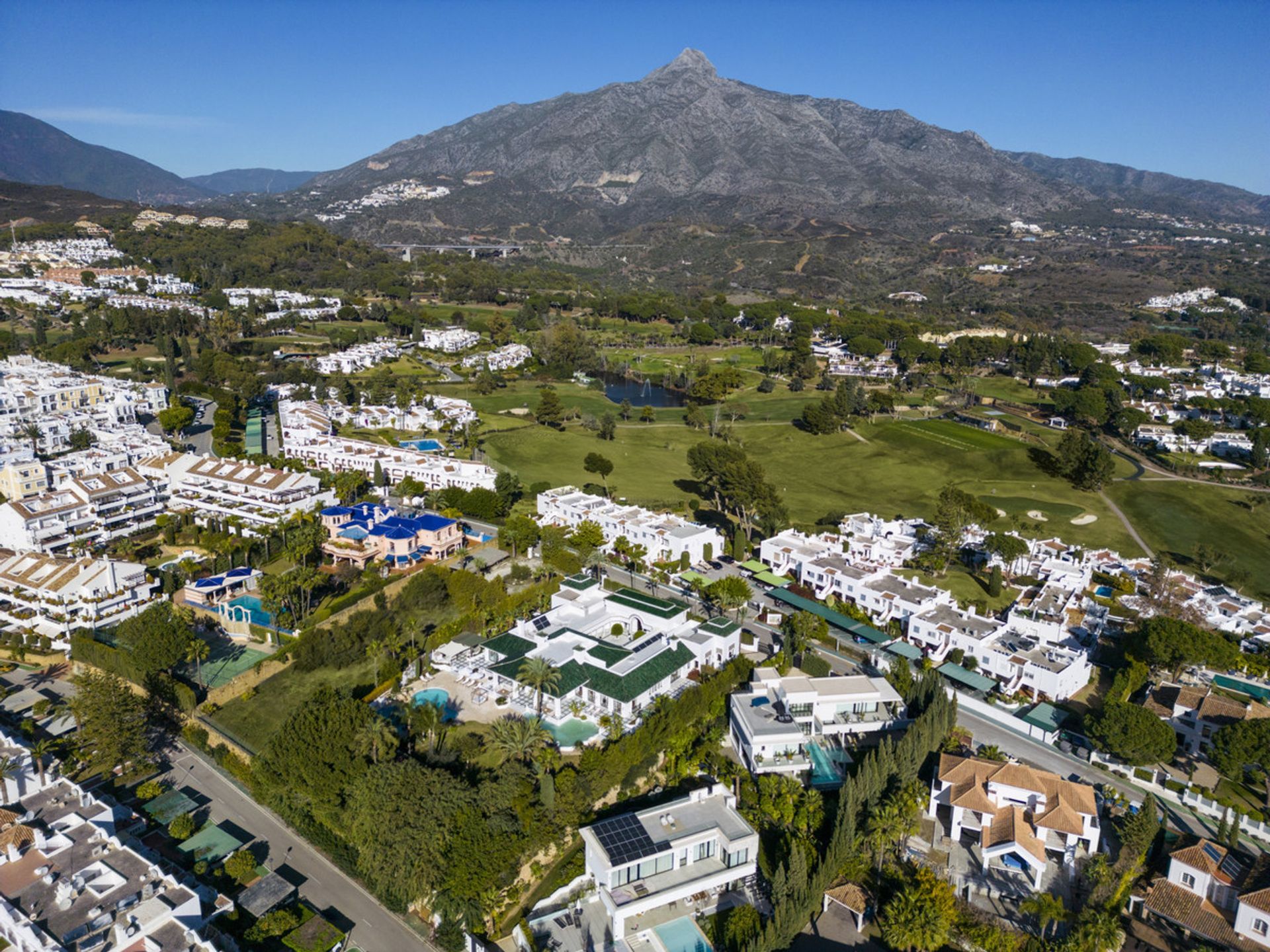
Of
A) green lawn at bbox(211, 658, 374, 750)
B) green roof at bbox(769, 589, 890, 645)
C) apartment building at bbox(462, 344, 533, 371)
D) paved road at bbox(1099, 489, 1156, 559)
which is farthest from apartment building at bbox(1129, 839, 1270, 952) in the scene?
apartment building at bbox(462, 344, 533, 371)

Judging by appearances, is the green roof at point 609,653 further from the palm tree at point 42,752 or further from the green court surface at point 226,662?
the palm tree at point 42,752

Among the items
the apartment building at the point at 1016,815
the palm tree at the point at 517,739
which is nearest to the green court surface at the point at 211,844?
→ the palm tree at the point at 517,739

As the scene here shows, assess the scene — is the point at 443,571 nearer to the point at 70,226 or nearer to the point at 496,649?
the point at 496,649

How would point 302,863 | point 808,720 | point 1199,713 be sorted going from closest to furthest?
1. point 302,863
2. point 808,720
3. point 1199,713

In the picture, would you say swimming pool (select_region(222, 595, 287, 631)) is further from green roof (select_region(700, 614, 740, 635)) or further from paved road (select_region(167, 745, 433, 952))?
green roof (select_region(700, 614, 740, 635))

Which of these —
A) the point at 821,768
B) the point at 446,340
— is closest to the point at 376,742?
the point at 821,768

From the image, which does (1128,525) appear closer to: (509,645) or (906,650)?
(906,650)

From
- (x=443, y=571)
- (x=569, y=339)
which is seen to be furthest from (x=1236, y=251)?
(x=443, y=571)
